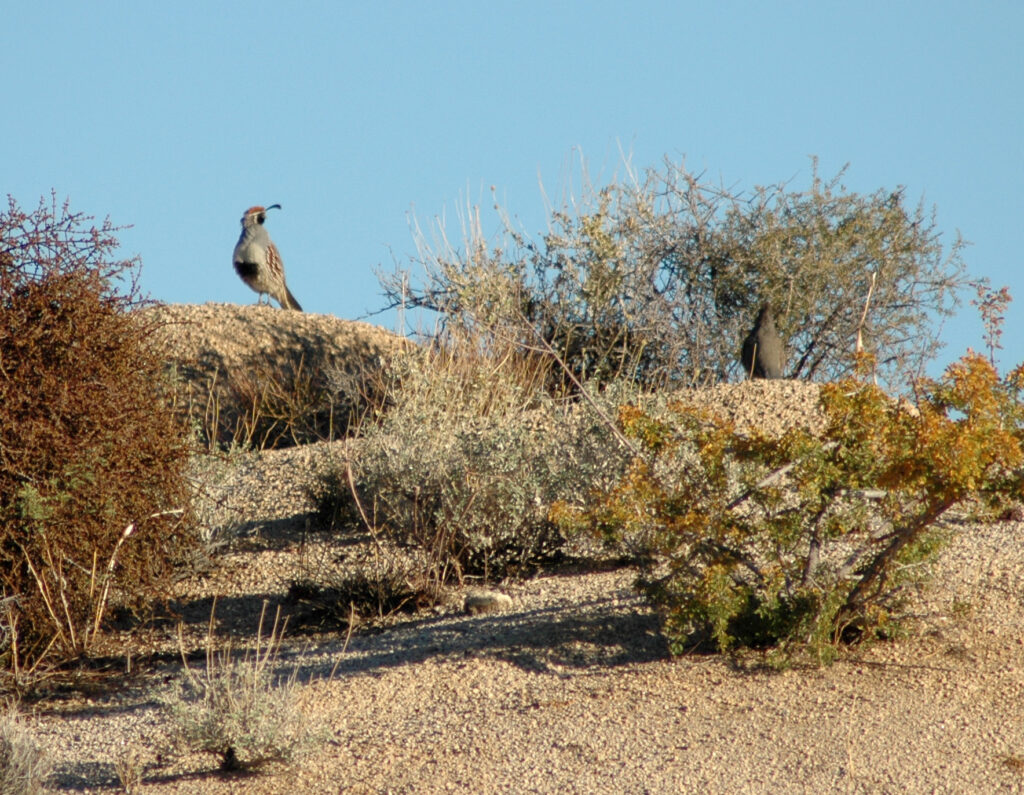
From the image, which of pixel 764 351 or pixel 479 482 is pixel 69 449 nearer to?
pixel 479 482

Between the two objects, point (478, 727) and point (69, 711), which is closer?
point (478, 727)

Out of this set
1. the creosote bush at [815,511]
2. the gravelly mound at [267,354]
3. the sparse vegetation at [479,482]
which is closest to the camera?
the creosote bush at [815,511]

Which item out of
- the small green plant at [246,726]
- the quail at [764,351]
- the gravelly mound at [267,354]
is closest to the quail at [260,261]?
the gravelly mound at [267,354]

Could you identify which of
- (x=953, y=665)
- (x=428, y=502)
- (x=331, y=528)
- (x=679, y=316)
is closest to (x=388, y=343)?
(x=679, y=316)

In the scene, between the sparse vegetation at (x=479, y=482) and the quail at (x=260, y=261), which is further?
the quail at (x=260, y=261)

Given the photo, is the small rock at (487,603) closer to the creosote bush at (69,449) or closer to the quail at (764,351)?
the creosote bush at (69,449)

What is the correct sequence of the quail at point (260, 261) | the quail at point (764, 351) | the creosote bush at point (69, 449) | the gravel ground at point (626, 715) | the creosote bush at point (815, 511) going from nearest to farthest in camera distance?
the gravel ground at point (626, 715), the creosote bush at point (815, 511), the creosote bush at point (69, 449), the quail at point (764, 351), the quail at point (260, 261)

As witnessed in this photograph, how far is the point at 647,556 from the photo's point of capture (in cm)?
505

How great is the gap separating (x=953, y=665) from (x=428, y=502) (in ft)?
10.1

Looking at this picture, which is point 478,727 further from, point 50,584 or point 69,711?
point 50,584

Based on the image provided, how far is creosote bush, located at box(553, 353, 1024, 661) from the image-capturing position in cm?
443

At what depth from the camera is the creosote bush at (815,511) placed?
443cm

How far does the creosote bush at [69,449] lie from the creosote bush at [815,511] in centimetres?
239

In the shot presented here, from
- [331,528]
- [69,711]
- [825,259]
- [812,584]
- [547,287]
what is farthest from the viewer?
[547,287]
